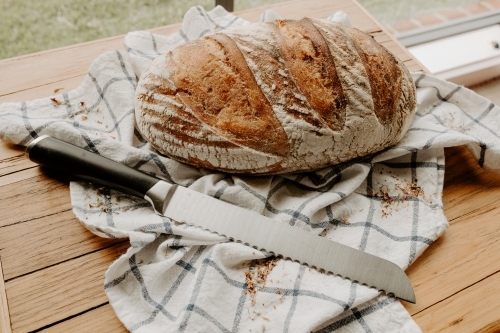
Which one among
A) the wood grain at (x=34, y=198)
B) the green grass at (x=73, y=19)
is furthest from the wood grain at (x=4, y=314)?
the green grass at (x=73, y=19)

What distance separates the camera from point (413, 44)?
162 cm

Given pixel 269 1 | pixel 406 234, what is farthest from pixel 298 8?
pixel 406 234

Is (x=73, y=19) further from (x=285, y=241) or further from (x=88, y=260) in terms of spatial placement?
(x=285, y=241)

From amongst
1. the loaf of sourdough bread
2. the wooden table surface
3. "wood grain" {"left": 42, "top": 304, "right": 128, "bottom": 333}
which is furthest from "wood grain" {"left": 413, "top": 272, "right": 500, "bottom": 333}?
"wood grain" {"left": 42, "top": 304, "right": 128, "bottom": 333}

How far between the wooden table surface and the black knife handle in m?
0.06

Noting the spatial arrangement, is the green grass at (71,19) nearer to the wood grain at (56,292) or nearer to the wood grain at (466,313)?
the wood grain at (56,292)

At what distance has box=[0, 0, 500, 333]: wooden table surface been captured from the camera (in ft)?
2.38

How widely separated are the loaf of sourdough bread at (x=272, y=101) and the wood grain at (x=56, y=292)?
0.85 ft

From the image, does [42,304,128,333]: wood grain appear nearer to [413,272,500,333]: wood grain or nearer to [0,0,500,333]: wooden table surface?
[0,0,500,333]: wooden table surface

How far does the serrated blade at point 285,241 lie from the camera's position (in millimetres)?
754

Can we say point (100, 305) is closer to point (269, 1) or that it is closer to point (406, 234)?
point (406, 234)

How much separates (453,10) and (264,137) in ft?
4.45

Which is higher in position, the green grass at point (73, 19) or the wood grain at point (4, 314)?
the green grass at point (73, 19)

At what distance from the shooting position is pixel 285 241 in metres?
0.78
